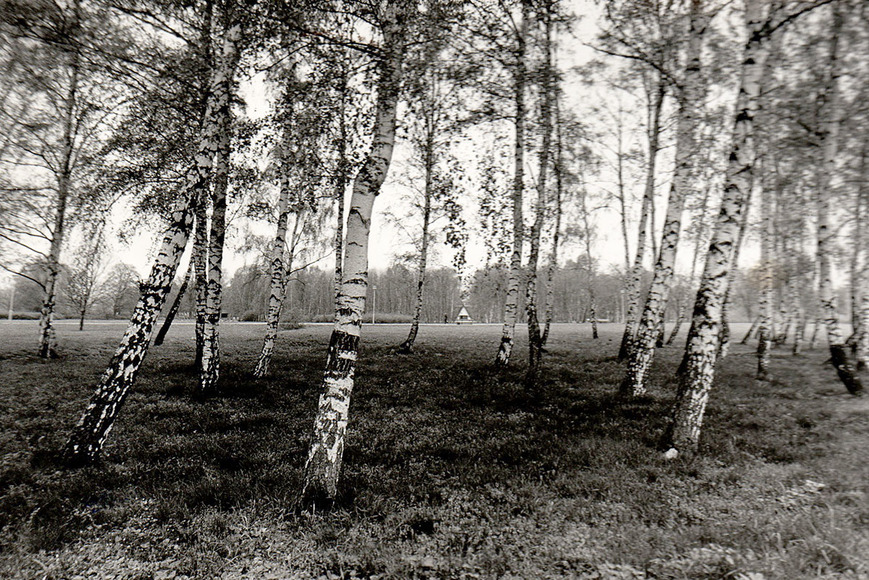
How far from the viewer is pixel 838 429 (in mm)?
9820

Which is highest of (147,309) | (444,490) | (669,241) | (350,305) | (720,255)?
(669,241)

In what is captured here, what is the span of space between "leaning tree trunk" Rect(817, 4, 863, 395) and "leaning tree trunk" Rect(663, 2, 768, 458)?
766 centimetres

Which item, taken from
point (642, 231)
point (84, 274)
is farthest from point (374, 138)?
point (84, 274)

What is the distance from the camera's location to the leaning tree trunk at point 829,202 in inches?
517

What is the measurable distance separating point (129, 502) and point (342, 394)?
3.59m

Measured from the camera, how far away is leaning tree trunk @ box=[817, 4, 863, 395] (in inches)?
517

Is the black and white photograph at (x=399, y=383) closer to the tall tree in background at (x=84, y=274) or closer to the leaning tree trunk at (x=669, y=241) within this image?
the leaning tree trunk at (x=669, y=241)

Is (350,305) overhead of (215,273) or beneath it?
beneath

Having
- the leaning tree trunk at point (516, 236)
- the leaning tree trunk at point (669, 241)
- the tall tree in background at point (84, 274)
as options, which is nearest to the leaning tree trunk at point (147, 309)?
the leaning tree trunk at point (516, 236)

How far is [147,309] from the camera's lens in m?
7.70

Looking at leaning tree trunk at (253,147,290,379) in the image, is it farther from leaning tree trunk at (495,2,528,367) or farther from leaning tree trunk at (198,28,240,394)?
leaning tree trunk at (495,2,528,367)

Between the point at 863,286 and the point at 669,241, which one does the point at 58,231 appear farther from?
the point at 863,286

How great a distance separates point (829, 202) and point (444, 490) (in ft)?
58.2

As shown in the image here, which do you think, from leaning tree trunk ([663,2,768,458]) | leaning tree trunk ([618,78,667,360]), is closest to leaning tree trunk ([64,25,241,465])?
leaning tree trunk ([663,2,768,458])
